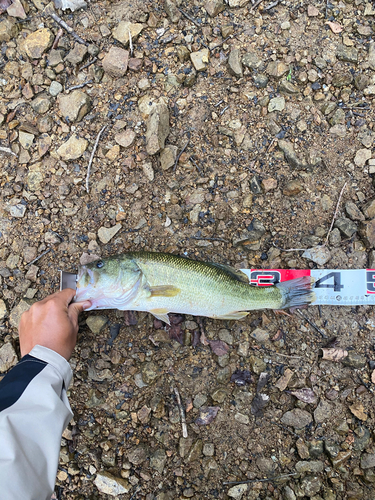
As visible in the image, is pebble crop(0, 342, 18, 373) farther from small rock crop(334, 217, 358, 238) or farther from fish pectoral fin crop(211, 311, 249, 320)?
small rock crop(334, 217, 358, 238)

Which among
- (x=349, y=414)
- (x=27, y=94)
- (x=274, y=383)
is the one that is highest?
(x=27, y=94)

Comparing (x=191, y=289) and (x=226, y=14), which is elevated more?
(x=226, y=14)

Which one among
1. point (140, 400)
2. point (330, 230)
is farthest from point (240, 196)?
point (140, 400)

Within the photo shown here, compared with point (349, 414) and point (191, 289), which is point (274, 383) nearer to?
point (349, 414)

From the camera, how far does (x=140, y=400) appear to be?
13.4 ft

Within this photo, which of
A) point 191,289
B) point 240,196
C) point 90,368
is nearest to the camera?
point 191,289

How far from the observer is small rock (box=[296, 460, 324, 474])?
3965mm

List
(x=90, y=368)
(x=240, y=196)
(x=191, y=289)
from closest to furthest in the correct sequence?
(x=191, y=289), (x=90, y=368), (x=240, y=196)

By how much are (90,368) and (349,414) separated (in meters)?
3.38

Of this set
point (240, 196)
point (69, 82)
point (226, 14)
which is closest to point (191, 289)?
point (240, 196)

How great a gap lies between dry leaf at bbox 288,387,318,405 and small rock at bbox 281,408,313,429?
0.47ft

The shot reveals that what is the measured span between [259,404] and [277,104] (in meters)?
4.00

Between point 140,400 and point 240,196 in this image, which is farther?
point 240,196

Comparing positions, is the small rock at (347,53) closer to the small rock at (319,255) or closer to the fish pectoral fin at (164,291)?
the small rock at (319,255)
